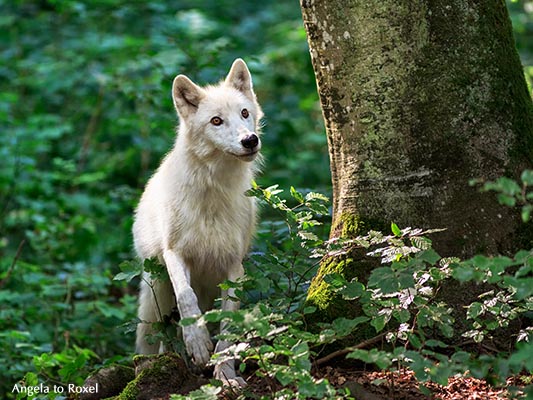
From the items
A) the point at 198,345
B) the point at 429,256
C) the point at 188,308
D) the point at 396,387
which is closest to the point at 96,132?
the point at 188,308

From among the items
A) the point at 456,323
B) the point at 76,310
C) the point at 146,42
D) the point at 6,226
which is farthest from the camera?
the point at 146,42

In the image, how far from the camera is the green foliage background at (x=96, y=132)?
22.9ft

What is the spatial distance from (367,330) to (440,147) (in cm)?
101

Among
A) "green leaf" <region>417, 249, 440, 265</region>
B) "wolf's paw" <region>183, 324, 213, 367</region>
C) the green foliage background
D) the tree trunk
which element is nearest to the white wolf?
"wolf's paw" <region>183, 324, 213, 367</region>

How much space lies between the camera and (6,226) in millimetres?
9672

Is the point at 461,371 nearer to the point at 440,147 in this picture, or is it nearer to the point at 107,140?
the point at 440,147

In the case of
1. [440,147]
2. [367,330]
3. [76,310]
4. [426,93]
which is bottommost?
[76,310]

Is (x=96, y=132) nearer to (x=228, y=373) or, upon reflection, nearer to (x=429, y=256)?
(x=228, y=373)

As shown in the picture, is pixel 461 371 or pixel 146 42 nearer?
pixel 461 371

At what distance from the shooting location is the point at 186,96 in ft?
16.8

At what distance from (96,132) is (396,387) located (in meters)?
9.06

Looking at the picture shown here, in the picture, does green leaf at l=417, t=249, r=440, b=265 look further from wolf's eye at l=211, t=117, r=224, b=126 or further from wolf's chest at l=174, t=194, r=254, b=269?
wolf's eye at l=211, t=117, r=224, b=126

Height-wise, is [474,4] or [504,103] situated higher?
[474,4]

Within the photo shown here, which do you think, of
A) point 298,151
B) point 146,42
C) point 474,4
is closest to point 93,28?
point 146,42
